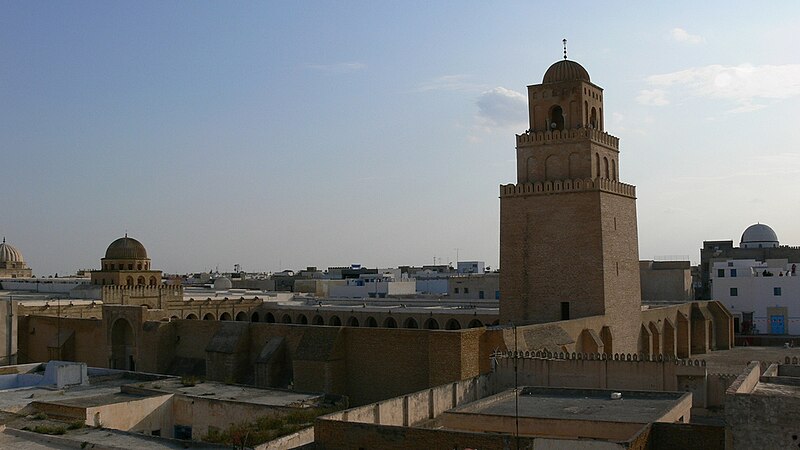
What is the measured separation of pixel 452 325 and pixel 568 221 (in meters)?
8.44

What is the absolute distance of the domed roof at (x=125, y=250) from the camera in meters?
43.1

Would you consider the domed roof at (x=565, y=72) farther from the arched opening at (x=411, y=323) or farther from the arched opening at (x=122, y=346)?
the arched opening at (x=122, y=346)

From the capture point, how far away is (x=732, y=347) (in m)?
38.7

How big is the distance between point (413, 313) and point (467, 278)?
15.8 meters

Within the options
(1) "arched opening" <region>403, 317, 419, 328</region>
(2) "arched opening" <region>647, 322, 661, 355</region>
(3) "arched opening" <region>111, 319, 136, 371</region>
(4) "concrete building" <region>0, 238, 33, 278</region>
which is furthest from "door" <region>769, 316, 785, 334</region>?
(4) "concrete building" <region>0, 238, 33, 278</region>

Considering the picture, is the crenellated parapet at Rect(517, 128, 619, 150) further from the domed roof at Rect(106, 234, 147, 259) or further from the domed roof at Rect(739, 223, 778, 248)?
the domed roof at Rect(739, 223, 778, 248)

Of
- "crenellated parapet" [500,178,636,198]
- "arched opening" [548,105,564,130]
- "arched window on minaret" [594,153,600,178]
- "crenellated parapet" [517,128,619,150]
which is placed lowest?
"crenellated parapet" [500,178,636,198]

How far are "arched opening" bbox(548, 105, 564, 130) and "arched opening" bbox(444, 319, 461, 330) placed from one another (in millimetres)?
9612

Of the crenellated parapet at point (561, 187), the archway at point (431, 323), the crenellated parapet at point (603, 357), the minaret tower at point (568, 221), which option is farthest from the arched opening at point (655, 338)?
the crenellated parapet at point (603, 357)

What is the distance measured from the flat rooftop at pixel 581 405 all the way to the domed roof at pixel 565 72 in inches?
616

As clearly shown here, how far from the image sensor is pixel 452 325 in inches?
1393

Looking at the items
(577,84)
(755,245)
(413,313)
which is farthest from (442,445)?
(755,245)

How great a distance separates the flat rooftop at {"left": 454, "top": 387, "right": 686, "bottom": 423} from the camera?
15.7m

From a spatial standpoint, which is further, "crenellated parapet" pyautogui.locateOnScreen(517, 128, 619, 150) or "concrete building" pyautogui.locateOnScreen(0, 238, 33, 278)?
"concrete building" pyautogui.locateOnScreen(0, 238, 33, 278)
